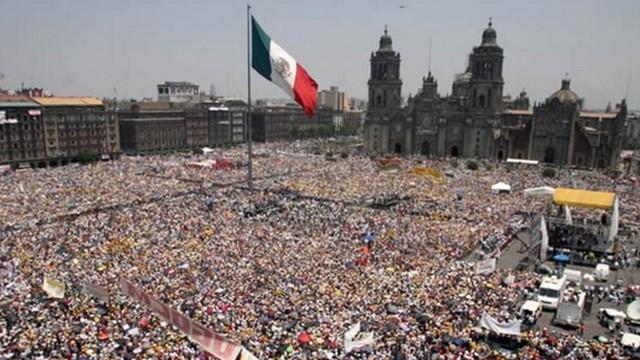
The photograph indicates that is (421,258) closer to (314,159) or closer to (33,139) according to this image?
(314,159)

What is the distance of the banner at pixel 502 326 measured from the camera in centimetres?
2070

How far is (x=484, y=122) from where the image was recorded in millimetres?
89750

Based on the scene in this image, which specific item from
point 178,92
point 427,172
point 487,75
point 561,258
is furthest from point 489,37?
point 178,92

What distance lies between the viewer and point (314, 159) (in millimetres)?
88500

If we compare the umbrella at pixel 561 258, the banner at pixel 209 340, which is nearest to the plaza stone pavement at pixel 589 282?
the umbrella at pixel 561 258

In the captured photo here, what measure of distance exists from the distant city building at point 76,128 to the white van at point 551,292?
7750 cm

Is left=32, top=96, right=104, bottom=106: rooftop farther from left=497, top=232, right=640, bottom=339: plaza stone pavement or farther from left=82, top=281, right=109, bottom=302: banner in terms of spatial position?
left=497, top=232, right=640, bottom=339: plaza stone pavement

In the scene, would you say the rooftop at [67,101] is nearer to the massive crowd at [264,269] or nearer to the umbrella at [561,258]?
the massive crowd at [264,269]

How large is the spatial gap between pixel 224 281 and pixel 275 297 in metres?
3.41

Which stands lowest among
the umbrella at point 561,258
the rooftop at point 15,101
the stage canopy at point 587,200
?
the umbrella at point 561,258

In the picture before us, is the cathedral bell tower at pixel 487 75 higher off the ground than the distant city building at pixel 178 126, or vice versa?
the cathedral bell tower at pixel 487 75

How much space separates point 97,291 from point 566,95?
79653 millimetres

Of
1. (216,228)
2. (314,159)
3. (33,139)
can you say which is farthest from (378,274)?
(33,139)

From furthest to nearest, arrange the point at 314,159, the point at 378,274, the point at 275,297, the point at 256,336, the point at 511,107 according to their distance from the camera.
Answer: the point at 511,107, the point at 314,159, the point at 378,274, the point at 275,297, the point at 256,336
